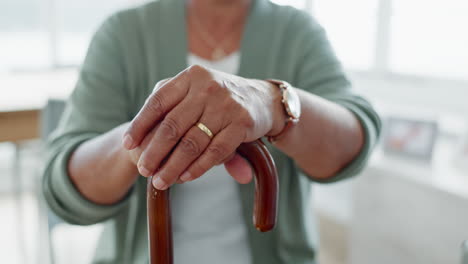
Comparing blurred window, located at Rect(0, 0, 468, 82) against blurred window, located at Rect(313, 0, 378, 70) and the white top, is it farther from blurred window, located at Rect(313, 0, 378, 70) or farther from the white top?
the white top

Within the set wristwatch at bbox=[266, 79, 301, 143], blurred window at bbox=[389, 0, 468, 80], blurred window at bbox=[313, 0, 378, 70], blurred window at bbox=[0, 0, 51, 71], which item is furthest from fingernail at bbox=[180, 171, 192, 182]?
blurred window at bbox=[0, 0, 51, 71]

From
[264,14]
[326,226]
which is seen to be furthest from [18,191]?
[264,14]

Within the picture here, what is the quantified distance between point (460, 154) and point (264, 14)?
0.73 m

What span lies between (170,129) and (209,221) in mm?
407

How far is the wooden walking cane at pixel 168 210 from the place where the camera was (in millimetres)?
416

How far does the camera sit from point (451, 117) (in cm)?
154

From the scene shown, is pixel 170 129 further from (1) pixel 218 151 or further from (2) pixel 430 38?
(2) pixel 430 38

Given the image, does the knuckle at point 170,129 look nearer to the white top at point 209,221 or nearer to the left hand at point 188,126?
the left hand at point 188,126

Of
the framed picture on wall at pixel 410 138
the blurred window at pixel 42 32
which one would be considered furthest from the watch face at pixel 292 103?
the blurred window at pixel 42 32

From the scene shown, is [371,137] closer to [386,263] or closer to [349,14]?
[386,263]

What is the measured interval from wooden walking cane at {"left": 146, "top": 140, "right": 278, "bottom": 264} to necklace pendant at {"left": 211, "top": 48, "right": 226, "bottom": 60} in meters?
0.45

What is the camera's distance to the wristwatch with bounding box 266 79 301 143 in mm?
549

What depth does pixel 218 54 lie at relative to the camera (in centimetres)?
85

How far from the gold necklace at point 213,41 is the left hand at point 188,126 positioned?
0.40m
